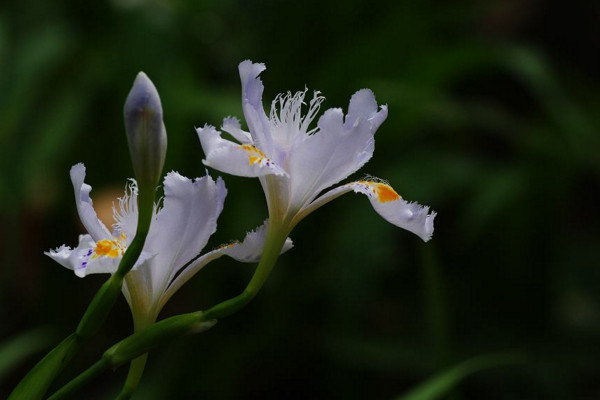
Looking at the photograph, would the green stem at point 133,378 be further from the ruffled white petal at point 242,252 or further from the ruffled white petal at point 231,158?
the ruffled white petal at point 231,158

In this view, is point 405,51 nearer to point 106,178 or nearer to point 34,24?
point 106,178

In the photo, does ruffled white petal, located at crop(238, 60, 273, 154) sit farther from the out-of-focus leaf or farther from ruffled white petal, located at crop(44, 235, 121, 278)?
the out-of-focus leaf

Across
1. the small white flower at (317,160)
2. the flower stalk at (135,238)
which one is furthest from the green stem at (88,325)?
the small white flower at (317,160)

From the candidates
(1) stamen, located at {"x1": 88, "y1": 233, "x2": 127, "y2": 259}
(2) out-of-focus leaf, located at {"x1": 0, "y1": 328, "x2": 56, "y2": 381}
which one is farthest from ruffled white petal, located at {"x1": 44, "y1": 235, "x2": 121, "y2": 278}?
(2) out-of-focus leaf, located at {"x1": 0, "y1": 328, "x2": 56, "y2": 381}

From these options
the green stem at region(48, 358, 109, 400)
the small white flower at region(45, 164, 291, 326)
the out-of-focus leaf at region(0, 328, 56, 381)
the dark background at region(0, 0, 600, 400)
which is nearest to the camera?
the green stem at region(48, 358, 109, 400)

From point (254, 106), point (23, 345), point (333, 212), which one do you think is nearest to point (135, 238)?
point (254, 106)
